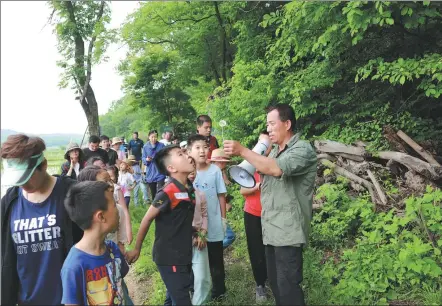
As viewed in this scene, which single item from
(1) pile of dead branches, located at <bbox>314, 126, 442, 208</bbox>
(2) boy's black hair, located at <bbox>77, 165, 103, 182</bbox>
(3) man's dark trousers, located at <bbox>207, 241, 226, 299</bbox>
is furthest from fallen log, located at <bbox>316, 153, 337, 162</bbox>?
(2) boy's black hair, located at <bbox>77, 165, 103, 182</bbox>

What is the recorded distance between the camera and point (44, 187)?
→ 7.63 ft

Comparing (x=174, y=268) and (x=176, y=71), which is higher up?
(x=176, y=71)

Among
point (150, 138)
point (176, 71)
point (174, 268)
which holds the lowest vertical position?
point (174, 268)

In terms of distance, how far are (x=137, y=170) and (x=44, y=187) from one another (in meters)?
7.07

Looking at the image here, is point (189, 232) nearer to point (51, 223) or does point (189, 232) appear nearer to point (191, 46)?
point (51, 223)

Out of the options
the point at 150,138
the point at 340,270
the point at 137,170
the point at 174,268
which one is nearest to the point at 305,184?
the point at 174,268

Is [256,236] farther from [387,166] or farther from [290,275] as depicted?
[387,166]

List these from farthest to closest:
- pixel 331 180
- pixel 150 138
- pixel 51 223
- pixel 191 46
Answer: pixel 191 46 < pixel 150 138 < pixel 331 180 < pixel 51 223

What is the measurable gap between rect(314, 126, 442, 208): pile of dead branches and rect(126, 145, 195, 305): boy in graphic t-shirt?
308 centimetres

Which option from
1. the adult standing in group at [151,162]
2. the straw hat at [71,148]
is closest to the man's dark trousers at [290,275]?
the straw hat at [71,148]

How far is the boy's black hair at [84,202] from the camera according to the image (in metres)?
2.13

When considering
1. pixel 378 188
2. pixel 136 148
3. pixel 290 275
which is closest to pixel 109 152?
pixel 136 148

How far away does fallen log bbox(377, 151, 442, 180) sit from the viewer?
4910mm

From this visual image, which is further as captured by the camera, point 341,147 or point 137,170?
point 137,170
